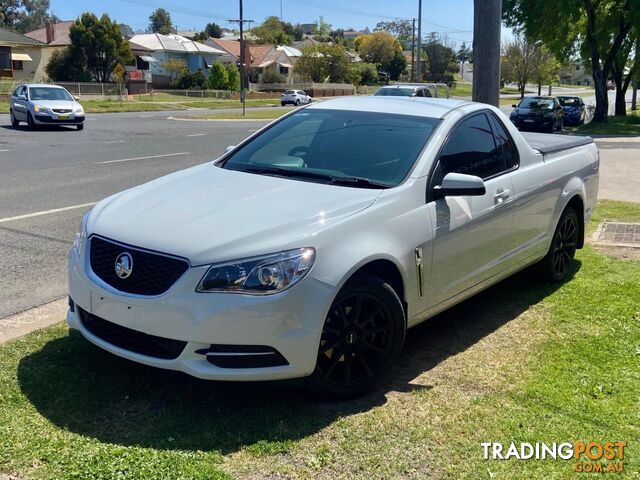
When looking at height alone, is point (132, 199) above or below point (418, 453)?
above

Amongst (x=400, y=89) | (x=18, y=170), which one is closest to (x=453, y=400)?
(x=18, y=170)

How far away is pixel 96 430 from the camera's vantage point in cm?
338

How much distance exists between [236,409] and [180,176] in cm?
182

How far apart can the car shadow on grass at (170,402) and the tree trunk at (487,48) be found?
5516mm

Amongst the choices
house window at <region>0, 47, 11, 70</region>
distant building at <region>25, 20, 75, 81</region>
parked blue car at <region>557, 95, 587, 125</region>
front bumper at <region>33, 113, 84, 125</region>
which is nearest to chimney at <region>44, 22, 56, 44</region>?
distant building at <region>25, 20, 75, 81</region>

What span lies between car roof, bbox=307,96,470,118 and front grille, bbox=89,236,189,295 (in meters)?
2.29

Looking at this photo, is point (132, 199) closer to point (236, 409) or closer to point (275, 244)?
point (275, 244)

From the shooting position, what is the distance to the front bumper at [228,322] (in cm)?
333

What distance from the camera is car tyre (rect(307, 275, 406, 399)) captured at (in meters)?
3.64

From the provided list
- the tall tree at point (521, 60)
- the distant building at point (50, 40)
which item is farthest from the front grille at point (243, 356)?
the tall tree at point (521, 60)

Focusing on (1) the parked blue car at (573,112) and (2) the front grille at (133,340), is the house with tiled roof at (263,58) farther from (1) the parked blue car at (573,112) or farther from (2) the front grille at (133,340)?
(2) the front grille at (133,340)

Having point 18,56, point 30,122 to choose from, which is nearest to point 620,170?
point 30,122

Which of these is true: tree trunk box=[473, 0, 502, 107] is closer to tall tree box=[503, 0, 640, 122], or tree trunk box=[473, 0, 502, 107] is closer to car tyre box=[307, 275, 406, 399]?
car tyre box=[307, 275, 406, 399]

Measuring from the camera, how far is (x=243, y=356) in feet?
11.2
